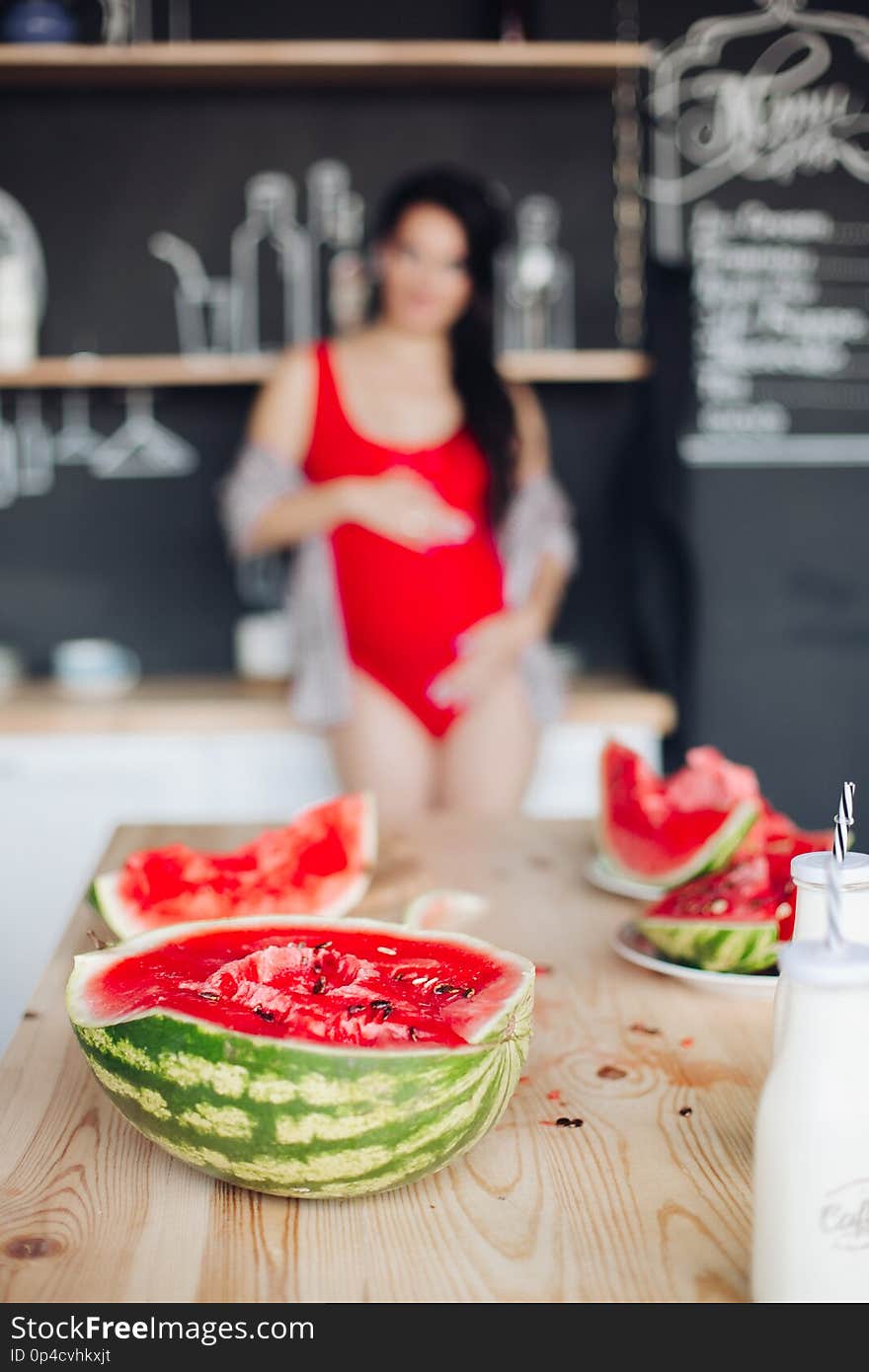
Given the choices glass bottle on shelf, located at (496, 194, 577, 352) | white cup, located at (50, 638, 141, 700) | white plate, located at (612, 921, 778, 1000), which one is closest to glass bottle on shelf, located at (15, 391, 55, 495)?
white cup, located at (50, 638, 141, 700)

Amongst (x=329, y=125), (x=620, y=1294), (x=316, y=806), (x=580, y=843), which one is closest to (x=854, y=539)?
(x=329, y=125)


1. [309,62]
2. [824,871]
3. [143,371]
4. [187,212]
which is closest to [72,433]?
[143,371]

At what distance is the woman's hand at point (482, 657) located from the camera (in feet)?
9.85

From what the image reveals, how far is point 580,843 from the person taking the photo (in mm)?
1743

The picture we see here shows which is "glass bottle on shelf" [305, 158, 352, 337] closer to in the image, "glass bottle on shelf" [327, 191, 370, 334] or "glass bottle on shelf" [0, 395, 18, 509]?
"glass bottle on shelf" [327, 191, 370, 334]

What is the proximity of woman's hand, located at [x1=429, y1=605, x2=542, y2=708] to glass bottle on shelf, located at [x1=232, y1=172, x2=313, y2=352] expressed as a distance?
1014mm

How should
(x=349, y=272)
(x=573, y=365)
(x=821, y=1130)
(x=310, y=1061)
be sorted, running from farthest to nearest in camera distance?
Answer: 1. (x=349, y=272)
2. (x=573, y=365)
3. (x=310, y=1061)
4. (x=821, y=1130)

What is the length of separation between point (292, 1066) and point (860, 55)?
345 cm

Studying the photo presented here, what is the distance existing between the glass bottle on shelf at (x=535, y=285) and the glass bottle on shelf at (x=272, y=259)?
0.50 metres

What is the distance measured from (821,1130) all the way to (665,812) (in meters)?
0.85

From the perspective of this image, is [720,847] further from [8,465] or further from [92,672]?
[8,465]

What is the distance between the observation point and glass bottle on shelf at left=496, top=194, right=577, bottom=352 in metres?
3.53

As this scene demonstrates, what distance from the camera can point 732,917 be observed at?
3.95ft

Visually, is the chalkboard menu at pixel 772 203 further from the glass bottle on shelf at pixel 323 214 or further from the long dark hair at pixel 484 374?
the glass bottle on shelf at pixel 323 214
